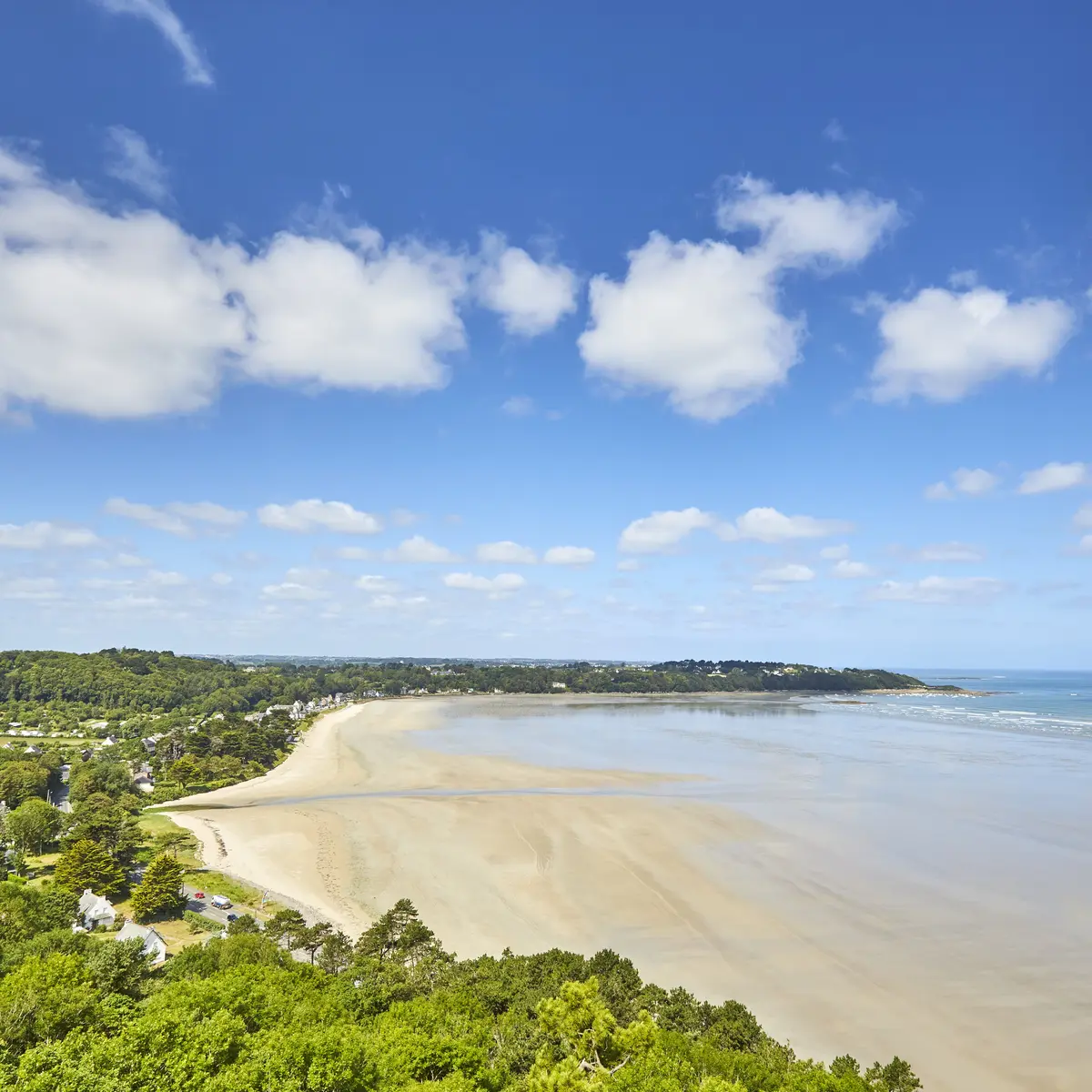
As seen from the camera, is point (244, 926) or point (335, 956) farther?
point (244, 926)

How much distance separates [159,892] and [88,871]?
5174 mm

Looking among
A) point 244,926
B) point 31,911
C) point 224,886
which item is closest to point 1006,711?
point 224,886

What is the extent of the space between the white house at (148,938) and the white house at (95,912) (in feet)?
3.48

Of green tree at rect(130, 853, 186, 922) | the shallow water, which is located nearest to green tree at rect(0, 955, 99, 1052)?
green tree at rect(130, 853, 186, 922)

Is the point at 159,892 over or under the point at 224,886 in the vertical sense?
over

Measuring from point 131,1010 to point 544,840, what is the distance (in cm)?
2501

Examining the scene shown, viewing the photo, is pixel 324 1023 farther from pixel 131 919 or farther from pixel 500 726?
pixel 500 726

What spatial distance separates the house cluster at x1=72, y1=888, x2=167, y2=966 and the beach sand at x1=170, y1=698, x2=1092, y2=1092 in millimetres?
5974

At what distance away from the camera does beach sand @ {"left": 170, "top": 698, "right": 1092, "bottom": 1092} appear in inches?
765

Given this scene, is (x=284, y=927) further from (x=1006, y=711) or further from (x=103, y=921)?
(x=1006, y=711)

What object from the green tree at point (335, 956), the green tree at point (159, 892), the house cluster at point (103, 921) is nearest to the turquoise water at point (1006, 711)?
the green tree at point (335, 956)

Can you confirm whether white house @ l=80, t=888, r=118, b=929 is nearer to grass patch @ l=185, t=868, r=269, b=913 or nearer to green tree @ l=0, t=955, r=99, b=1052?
grass patch @ l=185, t=868, r=269, b=913

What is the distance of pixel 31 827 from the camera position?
125 ft

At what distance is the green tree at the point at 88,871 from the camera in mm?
30703
